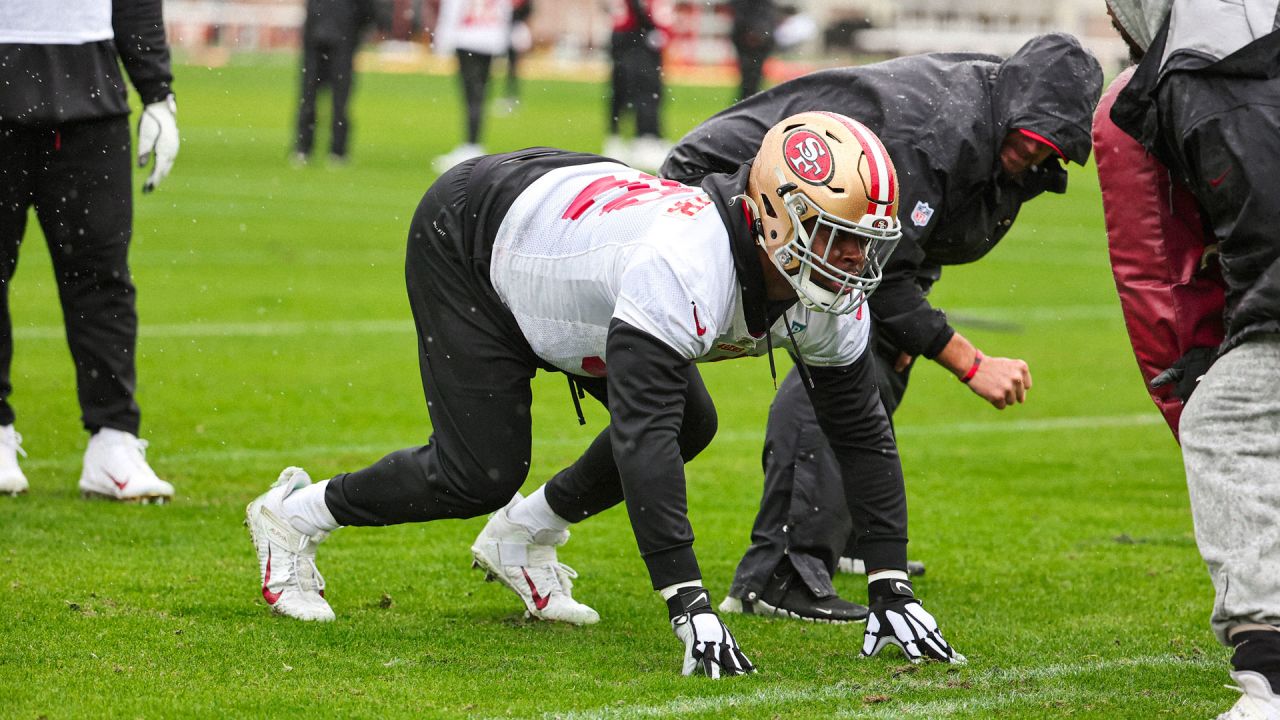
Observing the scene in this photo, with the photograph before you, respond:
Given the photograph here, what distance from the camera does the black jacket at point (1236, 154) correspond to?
3.51 metres

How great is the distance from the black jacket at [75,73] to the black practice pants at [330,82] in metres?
12.5

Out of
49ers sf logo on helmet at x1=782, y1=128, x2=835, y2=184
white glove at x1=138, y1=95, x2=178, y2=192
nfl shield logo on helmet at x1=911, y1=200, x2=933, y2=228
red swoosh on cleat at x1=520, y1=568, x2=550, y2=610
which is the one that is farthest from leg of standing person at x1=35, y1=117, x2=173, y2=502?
49ers sf logo on helmet at x1=782, y1=128, x2=835, y2=184

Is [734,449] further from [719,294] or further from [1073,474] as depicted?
[719,294]

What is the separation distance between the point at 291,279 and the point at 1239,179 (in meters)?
9.45

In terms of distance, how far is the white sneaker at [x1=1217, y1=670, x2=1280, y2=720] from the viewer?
3.56 metres

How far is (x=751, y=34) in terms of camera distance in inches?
853

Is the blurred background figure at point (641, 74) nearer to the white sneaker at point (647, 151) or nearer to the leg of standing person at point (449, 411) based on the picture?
the white sneaker at point (647, 151)

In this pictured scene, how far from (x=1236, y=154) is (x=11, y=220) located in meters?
4.46

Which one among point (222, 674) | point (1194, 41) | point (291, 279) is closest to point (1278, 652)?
point (1194, 41)

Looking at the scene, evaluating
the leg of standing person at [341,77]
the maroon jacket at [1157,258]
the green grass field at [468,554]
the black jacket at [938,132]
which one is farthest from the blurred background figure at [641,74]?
the maroon jacket at [1157,258]

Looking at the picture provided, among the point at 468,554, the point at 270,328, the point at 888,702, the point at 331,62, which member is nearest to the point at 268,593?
the point at 468,554

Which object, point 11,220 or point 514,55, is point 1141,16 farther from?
point 514,55

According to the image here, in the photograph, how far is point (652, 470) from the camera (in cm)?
404

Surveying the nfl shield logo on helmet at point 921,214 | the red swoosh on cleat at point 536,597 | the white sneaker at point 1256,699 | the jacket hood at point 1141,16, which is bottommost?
the red swoosh on cleat at point 536,597
